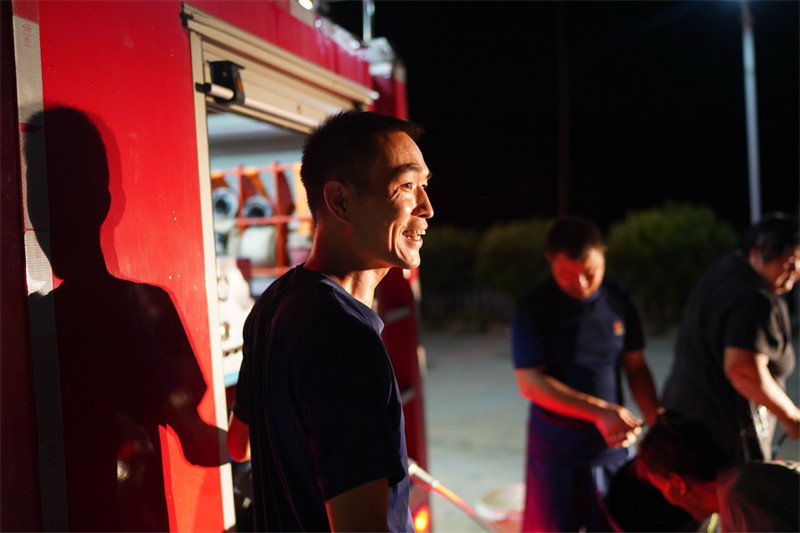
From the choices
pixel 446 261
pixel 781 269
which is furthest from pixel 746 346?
pixel 446 261

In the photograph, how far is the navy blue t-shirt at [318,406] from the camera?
4.00 ft

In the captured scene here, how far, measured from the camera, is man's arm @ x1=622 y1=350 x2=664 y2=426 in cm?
334

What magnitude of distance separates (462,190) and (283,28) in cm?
3406

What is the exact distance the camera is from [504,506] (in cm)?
504

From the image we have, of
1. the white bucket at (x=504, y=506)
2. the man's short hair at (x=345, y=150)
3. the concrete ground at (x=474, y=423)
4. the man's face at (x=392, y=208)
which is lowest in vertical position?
the concrete ground at (x=474, y=423)

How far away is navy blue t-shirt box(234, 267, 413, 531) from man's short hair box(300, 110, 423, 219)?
219mm

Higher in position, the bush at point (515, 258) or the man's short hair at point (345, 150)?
the man's short hair at point (345, 150)

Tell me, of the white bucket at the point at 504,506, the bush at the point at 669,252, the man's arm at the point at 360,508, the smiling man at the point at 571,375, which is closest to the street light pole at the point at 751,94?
the bush at the point at 669,252

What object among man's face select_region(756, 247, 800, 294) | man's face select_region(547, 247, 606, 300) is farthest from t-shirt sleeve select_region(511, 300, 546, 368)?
man's face select_region(756, 247, 800, 294)

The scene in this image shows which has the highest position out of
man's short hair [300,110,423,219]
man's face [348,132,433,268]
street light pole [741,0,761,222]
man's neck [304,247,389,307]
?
street light pole [741,0,761,222]

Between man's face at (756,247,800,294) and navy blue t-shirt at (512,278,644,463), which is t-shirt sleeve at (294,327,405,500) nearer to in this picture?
navy blue t-shirt at (512,278,644,463)

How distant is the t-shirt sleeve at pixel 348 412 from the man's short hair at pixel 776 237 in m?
2.66

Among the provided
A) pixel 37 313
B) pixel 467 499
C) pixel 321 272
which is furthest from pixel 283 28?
pixel 467 499

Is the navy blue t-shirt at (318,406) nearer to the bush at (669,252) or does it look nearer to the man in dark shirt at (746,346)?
the man in dark shirt at (746,346)
